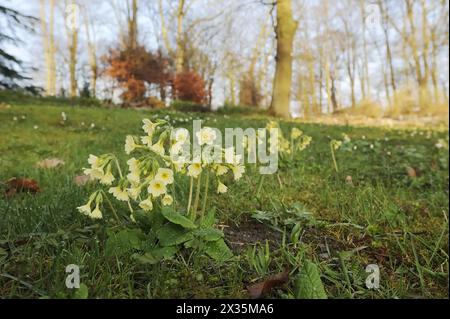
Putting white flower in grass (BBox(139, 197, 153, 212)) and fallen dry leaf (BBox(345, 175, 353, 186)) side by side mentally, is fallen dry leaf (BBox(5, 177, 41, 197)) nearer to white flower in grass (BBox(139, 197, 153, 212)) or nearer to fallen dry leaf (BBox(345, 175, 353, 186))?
white flower in grass (BBox(139, 197, 153, 212))

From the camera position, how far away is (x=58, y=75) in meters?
19.1

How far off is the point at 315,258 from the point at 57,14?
26.0ft

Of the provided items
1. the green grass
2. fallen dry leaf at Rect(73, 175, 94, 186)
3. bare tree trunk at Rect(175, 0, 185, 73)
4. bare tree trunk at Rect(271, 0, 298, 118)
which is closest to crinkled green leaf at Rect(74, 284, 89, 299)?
the green grass

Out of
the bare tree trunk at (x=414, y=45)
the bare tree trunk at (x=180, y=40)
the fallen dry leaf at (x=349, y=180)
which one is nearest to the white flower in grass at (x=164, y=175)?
the fallen dry leaf at (x=349, y=180)

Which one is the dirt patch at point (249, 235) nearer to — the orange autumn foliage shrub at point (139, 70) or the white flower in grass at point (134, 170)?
the white flower in grass at point (134, 170)

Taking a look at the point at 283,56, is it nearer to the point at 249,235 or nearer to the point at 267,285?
the point at 249,235

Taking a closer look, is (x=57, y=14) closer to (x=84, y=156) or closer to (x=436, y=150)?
(x=84, y=156)

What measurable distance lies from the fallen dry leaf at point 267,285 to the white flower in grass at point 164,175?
379 mm

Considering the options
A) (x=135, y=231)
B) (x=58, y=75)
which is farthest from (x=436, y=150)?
(x=58, y=75)

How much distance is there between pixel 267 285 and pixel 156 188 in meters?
0.42

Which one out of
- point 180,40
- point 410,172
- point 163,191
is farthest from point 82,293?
point 180,40

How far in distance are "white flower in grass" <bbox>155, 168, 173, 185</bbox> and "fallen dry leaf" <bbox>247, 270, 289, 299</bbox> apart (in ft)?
1.24
